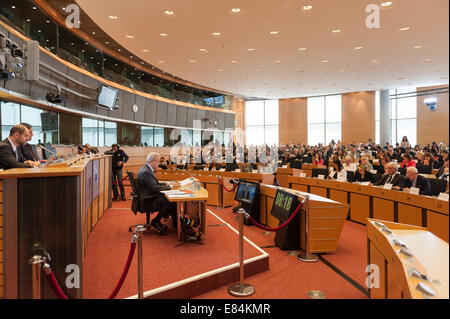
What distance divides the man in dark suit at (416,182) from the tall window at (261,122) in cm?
1947

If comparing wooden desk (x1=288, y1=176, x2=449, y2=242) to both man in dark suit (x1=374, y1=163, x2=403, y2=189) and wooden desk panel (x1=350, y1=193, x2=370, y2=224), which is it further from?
man in dark suit (x1=374, y1=163, x2=403, y2=189)

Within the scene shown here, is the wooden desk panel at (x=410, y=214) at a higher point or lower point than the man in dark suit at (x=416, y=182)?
lower

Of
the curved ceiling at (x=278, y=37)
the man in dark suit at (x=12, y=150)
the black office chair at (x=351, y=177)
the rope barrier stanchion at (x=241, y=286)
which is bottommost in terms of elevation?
the rope barrier stanchion at (x=241, y=286)

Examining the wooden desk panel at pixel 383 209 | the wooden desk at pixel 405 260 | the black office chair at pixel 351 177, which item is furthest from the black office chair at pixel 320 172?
the wooden desk at pixel 405 260

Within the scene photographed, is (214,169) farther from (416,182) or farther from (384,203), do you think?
(416,182)

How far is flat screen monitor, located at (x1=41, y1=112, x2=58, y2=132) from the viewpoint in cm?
922

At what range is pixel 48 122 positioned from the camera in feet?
30.8

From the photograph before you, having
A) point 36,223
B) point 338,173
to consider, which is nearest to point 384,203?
point 338,173

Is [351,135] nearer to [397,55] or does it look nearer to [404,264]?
[397,55]

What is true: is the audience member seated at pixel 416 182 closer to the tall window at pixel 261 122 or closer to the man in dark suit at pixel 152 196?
the man in dark suit at pixel 152 196

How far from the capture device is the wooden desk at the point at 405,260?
1.61 metres

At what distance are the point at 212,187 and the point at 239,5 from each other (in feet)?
14.6

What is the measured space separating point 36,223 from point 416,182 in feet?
17.8
